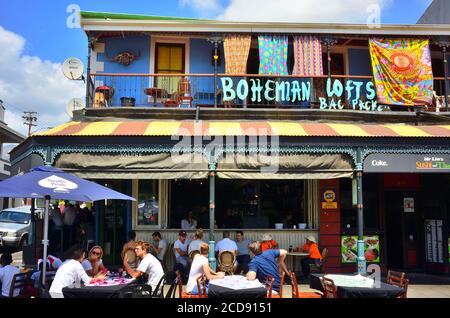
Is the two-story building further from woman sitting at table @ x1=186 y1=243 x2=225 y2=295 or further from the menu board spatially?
woman sitting at table @ x1=186 y1=243 x2=225 y2=295

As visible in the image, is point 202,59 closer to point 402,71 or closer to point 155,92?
point 155,92

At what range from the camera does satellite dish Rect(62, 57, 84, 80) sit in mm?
11984

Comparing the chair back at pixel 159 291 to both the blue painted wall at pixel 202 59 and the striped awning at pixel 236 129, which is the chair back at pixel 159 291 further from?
the blue painted wall at pixel 202 59

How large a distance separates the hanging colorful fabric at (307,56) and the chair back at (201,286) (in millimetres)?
7187

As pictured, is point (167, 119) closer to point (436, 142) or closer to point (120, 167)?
point (120, 167)

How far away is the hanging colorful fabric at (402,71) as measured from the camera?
12.0m

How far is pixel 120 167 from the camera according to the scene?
9539 mm

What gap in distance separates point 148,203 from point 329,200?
5.00 m

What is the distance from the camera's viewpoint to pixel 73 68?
12016 mm

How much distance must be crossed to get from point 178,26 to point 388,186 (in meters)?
7.54

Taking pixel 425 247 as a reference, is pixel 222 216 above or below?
above

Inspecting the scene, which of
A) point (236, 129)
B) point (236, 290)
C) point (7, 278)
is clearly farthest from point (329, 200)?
point (7, 278)
